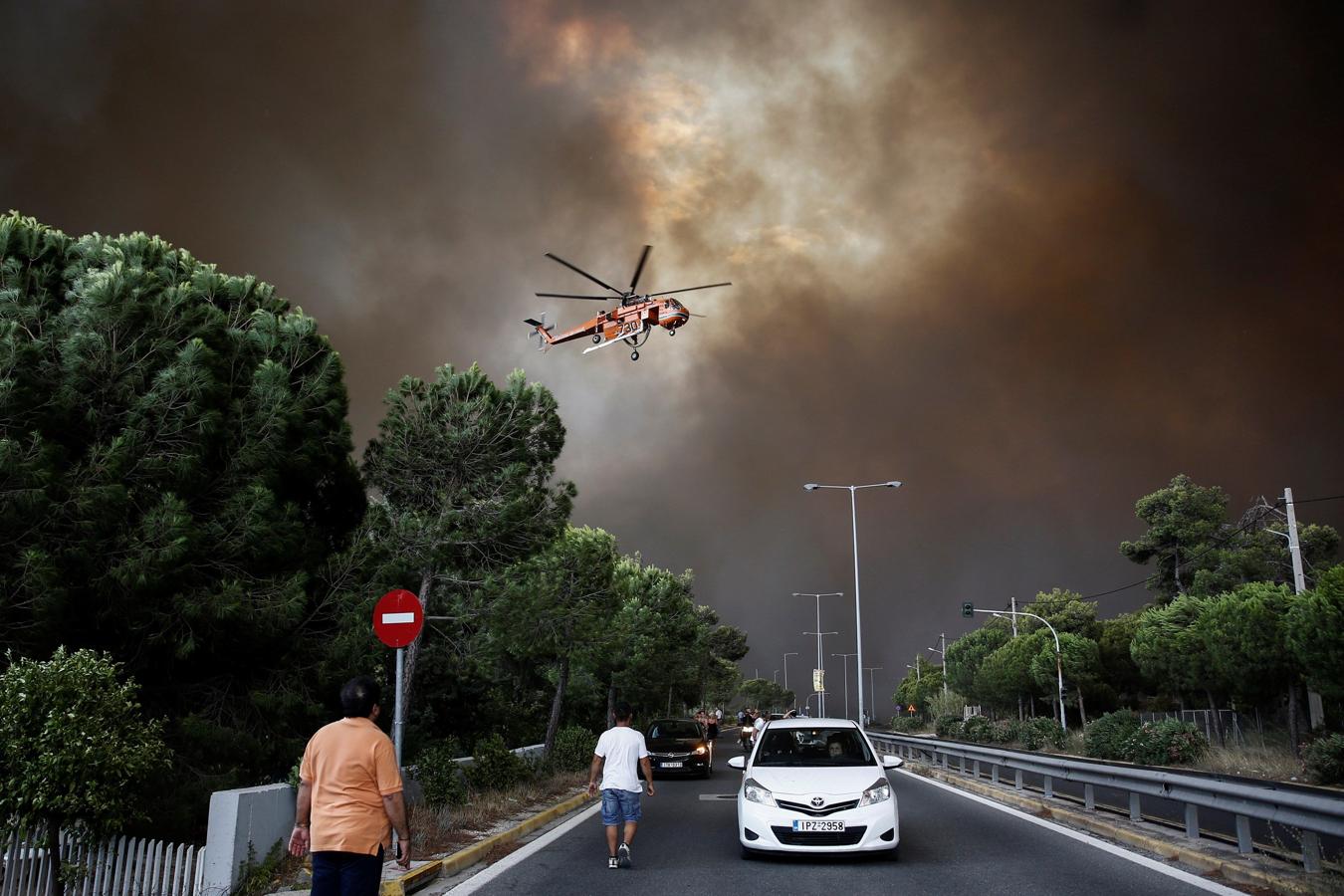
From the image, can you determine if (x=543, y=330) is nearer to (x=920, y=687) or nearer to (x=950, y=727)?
(x=950, y=727)

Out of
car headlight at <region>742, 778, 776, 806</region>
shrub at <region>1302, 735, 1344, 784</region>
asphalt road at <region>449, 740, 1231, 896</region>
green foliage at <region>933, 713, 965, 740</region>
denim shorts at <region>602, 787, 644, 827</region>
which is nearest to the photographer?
asphalt road at <region>449, 740, 1231, 896</region>

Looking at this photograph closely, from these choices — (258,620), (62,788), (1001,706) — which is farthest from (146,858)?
(1001,706)

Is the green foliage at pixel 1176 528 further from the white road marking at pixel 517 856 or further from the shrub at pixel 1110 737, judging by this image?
the white road marking at pixel 517 856

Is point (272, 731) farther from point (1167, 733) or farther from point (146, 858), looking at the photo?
point (1167, 733)

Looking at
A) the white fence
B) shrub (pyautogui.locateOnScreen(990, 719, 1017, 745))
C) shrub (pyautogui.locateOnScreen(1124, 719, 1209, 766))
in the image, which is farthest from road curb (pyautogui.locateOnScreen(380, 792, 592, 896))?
shrub (pyautogui.locateOnScreen(990, 719, 1017, 745))

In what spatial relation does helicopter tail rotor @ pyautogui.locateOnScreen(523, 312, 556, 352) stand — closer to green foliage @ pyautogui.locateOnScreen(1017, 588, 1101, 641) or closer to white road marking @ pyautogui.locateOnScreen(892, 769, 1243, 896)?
white road marking @ pyautogui.locateOnScreen(892, 769, 1243, 896)
